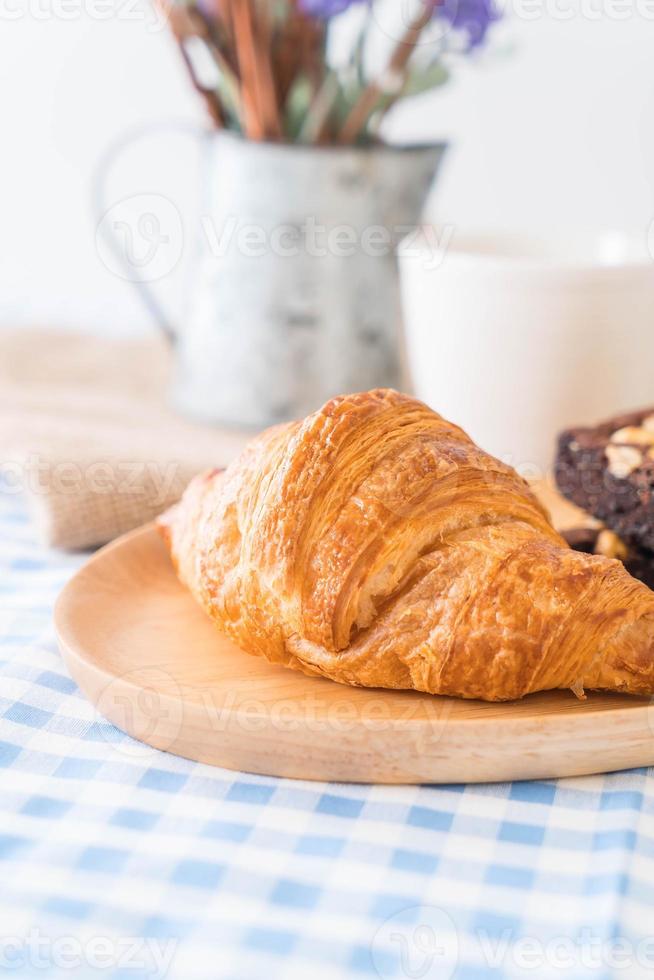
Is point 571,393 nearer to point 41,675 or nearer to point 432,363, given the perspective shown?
point 432,363

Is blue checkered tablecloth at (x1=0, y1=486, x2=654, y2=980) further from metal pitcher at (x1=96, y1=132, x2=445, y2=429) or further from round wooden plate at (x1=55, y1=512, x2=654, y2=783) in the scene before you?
metal pitcher at (x1=96, y1=132, x2=445, y2=429)

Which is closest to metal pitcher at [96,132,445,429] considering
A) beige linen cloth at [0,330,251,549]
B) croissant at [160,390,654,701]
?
beige linen cloth at [0,330,251,549]

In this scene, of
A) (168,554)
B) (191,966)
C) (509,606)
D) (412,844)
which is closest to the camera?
(191,966)

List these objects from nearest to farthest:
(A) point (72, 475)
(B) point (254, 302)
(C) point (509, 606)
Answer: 1. (C) point (509, 606)
2. (A) point (72, 475)
3. (B) point (254, 302)

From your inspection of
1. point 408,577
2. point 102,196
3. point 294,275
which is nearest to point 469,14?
point 294,275

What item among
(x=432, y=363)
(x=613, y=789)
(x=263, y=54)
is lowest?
(x=613, y=789)

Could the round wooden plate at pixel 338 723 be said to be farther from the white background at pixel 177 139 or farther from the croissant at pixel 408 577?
the white background at pixel 177 139

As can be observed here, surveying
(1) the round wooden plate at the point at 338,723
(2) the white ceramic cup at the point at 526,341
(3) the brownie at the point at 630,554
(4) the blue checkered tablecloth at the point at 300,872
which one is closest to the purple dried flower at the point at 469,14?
(2) the white ceramic cup at the point at 526,341

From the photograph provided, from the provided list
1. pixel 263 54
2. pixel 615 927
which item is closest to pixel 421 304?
pixel 263 54
